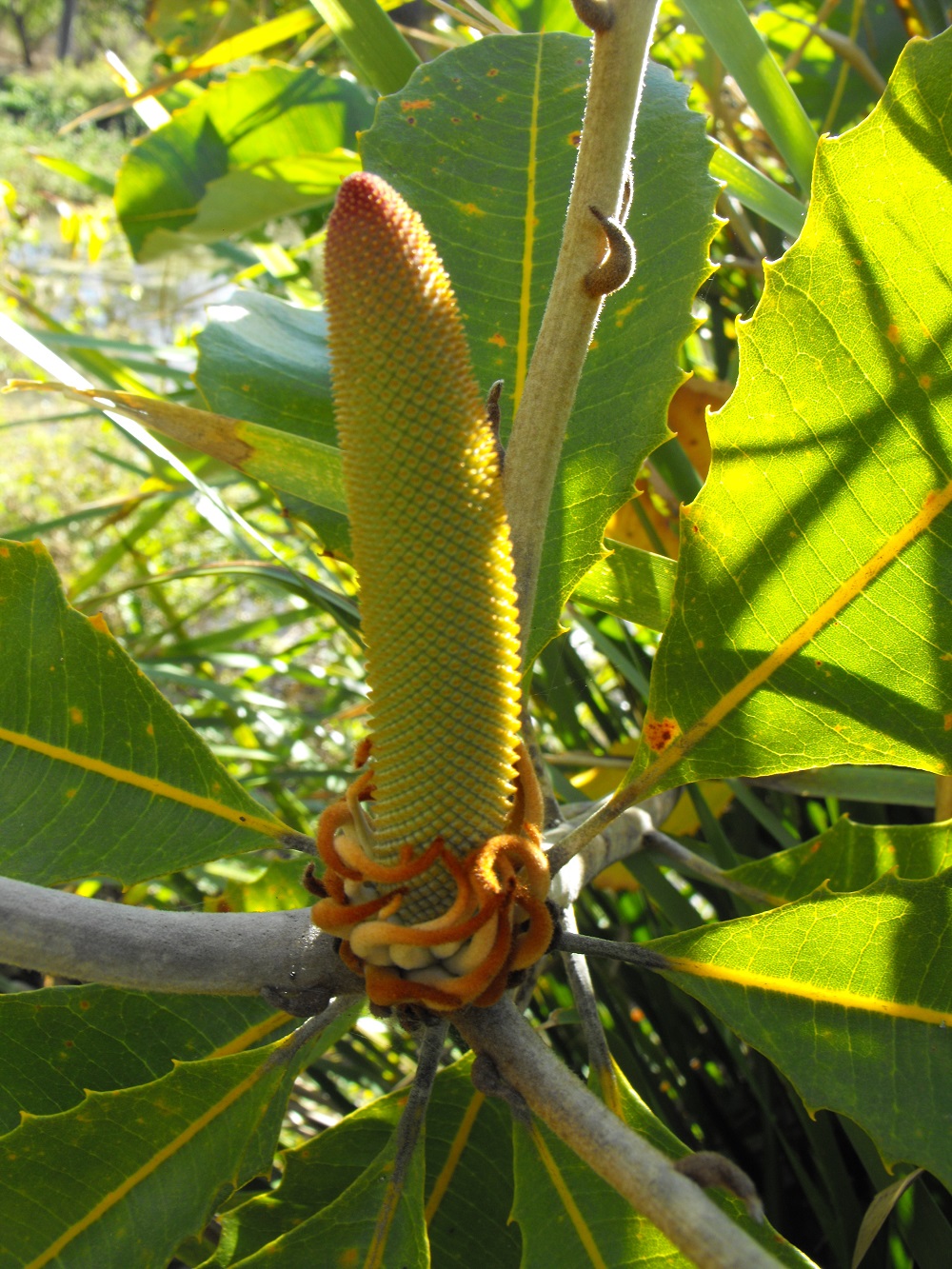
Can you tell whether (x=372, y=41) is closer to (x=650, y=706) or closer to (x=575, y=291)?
(x=575, y=291)

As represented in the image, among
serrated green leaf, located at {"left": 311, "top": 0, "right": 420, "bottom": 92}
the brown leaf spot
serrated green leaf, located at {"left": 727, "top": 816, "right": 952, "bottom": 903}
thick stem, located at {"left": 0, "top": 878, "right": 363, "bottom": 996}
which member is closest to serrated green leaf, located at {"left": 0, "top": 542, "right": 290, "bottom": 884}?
Answer: thick stem, located at {"left": 0, "top": 878, "right": 363, "bottom": 996}

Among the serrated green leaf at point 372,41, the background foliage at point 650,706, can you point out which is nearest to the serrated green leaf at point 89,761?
the background foliage at point 650,706

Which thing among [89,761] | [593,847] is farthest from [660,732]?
[89,761]

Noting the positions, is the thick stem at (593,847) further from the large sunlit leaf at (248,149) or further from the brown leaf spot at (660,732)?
the large sunlit leaf at (248,149)

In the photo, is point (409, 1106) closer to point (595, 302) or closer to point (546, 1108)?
point (546, 1108)

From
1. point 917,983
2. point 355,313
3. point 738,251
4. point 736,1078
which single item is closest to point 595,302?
point 355,313

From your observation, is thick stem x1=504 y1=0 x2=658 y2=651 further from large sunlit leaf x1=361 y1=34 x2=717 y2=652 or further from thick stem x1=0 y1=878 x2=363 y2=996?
thick stem x1=0 y1=878 x2=363 y2=996
